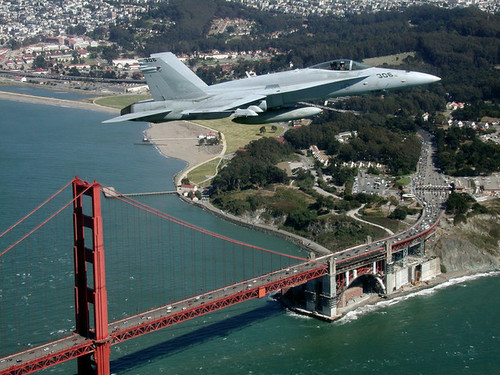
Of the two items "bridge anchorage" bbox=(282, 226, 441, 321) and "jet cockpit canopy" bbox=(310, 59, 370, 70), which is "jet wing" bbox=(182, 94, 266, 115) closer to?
"jet cockpit canopy" bbox=(310, 59, 370, 70)

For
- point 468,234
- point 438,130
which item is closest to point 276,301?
point 468,234

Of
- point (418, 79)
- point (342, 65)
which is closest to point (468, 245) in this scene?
point (418, 79)

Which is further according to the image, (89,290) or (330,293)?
(330,293)

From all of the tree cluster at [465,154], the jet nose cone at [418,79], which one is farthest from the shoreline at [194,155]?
the tree cluster at [465,154]

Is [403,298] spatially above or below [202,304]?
below

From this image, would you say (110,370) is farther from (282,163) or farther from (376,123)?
(376,123)

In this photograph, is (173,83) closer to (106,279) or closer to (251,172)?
(106,279)
